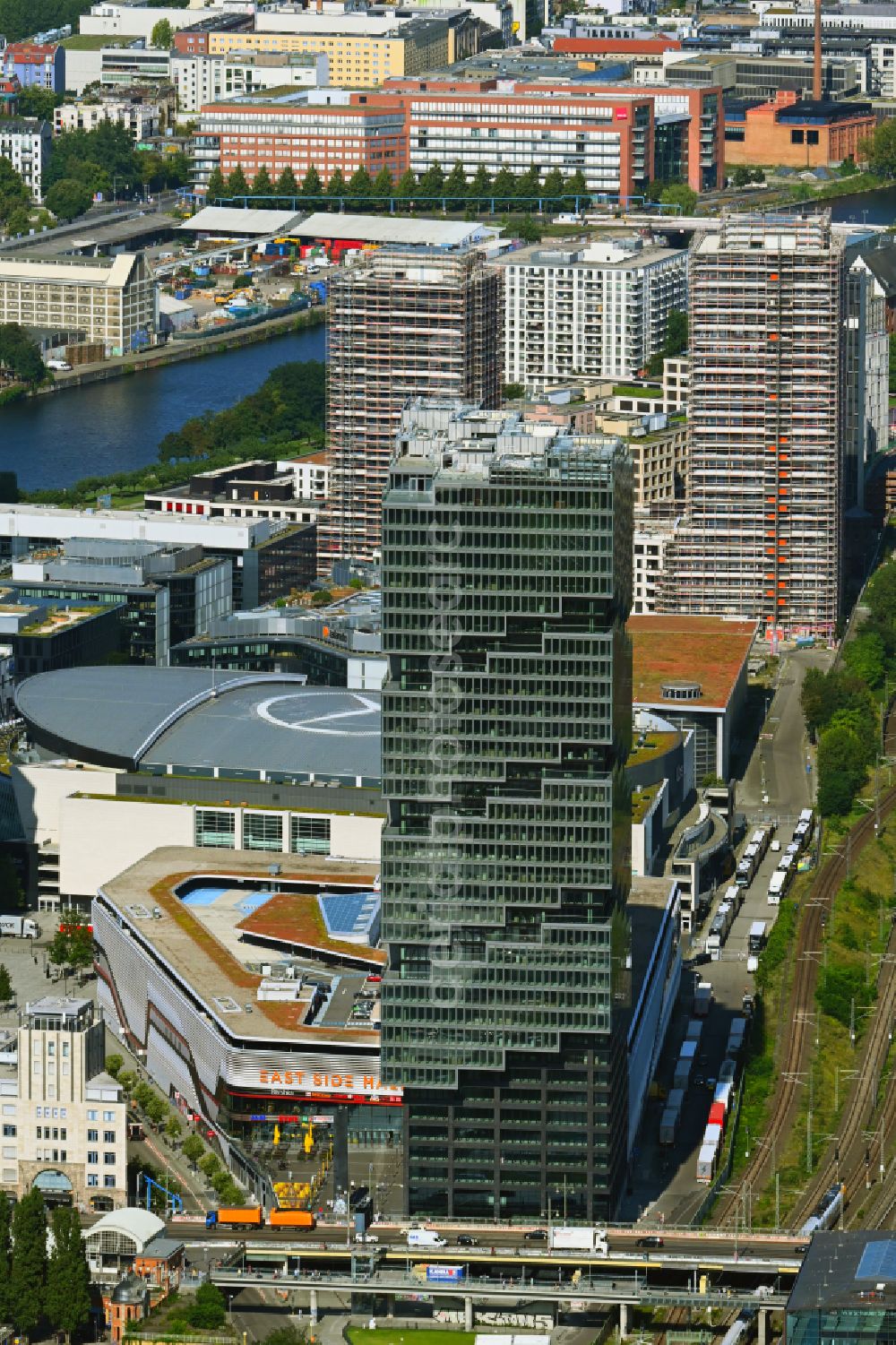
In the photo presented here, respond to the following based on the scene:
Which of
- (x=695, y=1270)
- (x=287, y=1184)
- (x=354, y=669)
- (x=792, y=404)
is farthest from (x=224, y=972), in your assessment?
(x=792, y=404)

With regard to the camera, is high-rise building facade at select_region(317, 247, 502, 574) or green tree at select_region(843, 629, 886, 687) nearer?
green tree at select_region(843, 629, 886, 687)

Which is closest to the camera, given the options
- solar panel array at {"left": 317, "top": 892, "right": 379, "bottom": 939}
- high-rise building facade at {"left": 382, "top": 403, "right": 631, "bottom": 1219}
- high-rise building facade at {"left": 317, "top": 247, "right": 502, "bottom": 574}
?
high-rise building facade at {"left": 382, "top": 403, "right": 631, "bottom": 1219}

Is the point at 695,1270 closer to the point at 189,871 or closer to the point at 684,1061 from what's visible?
the point at 684,1061

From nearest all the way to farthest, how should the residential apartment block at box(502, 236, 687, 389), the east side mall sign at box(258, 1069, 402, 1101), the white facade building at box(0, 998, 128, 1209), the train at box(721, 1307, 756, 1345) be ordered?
1. the train at box(721, 1307, 756, 1345)
2. the white facade building at box(0, 998, 128, 1209)
3. the east side mall sign at box(258, 1069, 402, 1101)
4. the residential apartment block at box(502, 236, 687, 389)

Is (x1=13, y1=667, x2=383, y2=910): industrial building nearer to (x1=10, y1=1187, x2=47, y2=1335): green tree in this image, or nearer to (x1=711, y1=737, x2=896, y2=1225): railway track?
(x1=711, y1=737, x2=896, y2=1225): railway track

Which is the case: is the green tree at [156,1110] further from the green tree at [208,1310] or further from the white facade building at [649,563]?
the white facade building at [649,563]

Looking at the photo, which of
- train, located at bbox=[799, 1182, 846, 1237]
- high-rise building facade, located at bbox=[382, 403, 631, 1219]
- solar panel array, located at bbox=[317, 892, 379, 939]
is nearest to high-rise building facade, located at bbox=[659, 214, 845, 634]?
solar panel array, located at bbox=[317, 892, 379, 939]
